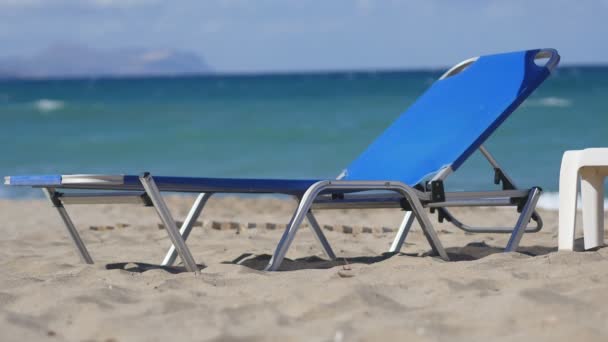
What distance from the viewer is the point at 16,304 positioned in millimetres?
3035

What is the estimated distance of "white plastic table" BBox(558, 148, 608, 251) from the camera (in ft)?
13.1

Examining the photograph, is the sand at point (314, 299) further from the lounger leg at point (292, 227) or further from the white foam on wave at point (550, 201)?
the white foam on wave at point (550, 201)

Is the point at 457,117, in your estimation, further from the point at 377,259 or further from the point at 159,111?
the point at 159,111

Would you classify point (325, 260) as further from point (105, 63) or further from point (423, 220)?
point (105, 63)

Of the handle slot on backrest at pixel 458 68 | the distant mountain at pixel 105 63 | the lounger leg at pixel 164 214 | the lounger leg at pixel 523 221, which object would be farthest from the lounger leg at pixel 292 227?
the distant mountain at pixel 105 63

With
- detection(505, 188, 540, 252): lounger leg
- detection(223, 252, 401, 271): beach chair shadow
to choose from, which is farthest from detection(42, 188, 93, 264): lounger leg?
Answer: detection(505, 188, 540, 252): lounger leg

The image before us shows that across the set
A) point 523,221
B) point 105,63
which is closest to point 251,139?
point 523,221

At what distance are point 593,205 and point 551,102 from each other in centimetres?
2078

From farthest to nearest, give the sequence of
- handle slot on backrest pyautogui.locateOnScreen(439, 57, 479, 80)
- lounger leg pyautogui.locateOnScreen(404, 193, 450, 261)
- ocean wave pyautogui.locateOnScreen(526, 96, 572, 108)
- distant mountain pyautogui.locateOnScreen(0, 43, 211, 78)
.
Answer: distant mountain pyautogui.locateOnScreen(0, 43, 211, 78)
ocean wave pyautogui.locateOnScreen(526, 96, 572, 108)
handle slot on backrest pyautogui.locateOnScreen(439, 57, 479, 80)
lounger leg pyautogui.locateOnScreen(404, 193, 450, 261)

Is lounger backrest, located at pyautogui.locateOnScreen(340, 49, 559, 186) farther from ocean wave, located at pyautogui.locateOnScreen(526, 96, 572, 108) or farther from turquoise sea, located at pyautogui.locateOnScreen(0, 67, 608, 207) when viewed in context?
ocean wave, located at pyautogui.locateOnScreen(526, 96, 572, 108)

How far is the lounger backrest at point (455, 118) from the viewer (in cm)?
409

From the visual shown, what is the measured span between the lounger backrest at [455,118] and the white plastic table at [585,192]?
359 mm

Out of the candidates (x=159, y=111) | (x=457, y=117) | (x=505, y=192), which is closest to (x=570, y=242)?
(x=505, y=192)

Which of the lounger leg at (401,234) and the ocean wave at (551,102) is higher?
the ocean wave at (551,102)
